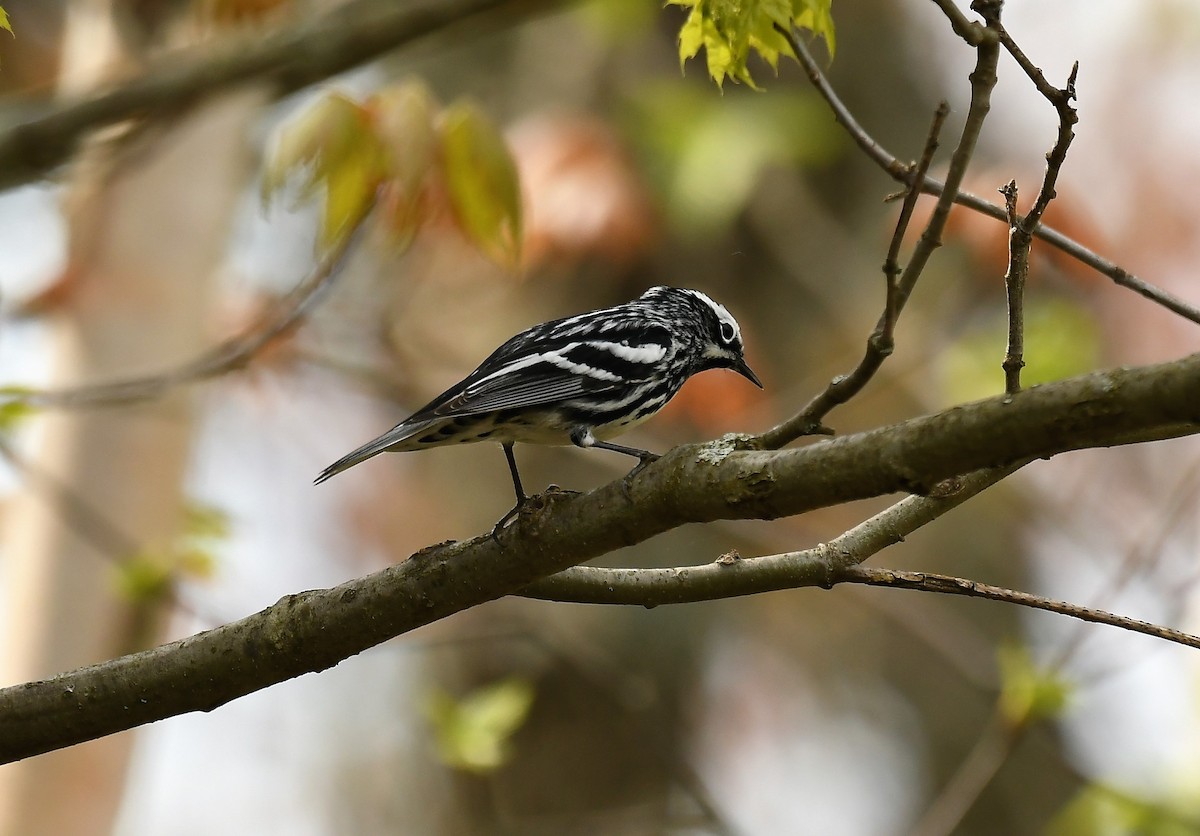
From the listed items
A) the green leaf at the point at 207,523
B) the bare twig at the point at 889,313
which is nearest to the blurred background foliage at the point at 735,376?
the green leaf at the point at 207,523

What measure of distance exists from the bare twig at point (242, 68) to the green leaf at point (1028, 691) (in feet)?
9.06

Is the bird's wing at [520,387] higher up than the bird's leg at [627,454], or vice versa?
the bird's wing at [520,387]

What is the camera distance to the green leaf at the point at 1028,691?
4.00 m

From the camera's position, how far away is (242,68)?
3590mm

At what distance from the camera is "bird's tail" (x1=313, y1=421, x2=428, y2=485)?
10.7ft

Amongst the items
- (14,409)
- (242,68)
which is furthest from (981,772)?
(14,409)

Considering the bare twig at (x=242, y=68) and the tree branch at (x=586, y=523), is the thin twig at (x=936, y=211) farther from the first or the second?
the bare twig at (x=242, y=68)

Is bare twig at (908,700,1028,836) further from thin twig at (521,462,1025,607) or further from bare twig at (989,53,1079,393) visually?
bare twig at (989,53,1079,393)

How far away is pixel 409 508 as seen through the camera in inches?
384

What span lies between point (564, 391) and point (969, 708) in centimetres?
582

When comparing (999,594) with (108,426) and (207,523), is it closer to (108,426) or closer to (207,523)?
(108,426)

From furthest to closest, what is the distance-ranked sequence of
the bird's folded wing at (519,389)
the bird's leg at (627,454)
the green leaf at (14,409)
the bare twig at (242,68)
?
the green leaf at (14,409), the bird's folded wing at (519,389), the bare twig at (242,68), the bird's leg at (627,454)

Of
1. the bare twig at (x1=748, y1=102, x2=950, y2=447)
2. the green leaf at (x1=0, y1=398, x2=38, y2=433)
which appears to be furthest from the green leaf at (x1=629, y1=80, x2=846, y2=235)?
the bare twig at (x1=748, y1=102, x2=950, y2=447)

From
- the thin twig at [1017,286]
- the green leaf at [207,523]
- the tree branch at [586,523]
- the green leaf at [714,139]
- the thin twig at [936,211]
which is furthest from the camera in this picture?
the green leaf at [714,139]
